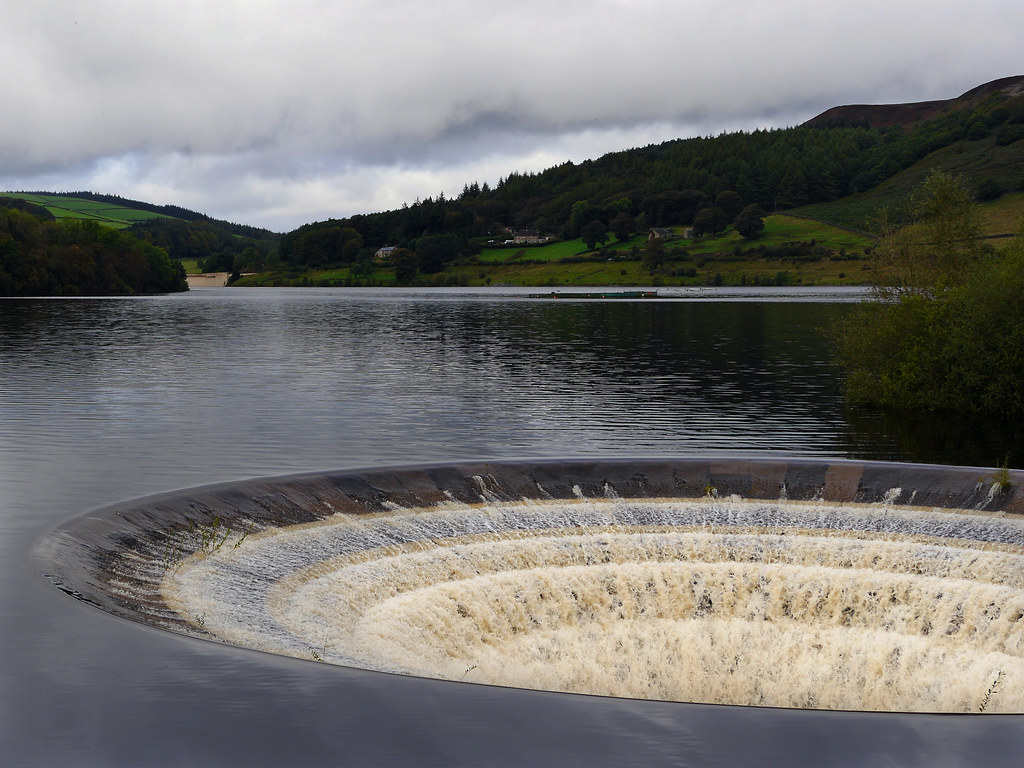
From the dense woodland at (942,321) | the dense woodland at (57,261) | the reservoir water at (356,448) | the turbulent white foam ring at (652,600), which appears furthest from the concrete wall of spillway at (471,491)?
the dense woodland at (57,261)

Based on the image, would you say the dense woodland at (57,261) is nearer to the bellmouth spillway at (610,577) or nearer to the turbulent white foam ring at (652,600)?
the bellmouth spillway at (610,577)

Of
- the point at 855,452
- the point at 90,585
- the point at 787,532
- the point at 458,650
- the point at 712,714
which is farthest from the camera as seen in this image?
the point at 855,452

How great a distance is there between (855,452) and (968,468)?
7227 millimetres

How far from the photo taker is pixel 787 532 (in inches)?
869

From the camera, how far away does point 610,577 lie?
19.4m

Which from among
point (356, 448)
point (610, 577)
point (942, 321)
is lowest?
point (610, 577)

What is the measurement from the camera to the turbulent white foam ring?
1577 centimetres

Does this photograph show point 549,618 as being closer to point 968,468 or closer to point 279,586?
point 279,586

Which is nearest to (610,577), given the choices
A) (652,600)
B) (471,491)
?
(652,600)

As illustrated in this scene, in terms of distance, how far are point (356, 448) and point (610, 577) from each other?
1398cm

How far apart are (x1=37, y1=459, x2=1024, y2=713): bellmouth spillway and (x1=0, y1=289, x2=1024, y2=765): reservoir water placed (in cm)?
241

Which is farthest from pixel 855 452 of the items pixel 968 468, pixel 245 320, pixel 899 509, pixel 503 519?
pixel 245 320

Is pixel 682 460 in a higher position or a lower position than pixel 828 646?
higher

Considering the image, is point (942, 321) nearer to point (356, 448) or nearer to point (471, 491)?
point (356, 448)
